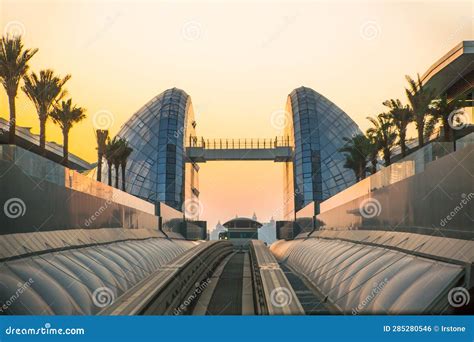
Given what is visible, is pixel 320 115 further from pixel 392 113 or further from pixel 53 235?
pixel 53 235

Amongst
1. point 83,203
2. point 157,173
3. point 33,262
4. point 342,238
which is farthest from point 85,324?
point 157,173

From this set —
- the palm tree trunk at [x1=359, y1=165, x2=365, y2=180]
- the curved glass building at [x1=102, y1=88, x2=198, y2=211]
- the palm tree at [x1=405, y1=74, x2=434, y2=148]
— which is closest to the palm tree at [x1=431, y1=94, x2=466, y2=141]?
the palm tree at [x1=405, y1=74, x2=434, y2=148]

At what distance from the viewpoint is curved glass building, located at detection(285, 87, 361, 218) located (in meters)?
114

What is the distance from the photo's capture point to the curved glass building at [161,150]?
11519cm

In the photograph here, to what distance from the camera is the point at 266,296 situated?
55.4 feet

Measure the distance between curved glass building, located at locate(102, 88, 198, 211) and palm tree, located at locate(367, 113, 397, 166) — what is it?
2162 inches

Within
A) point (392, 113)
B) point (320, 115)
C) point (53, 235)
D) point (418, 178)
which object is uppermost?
point (320, 115)

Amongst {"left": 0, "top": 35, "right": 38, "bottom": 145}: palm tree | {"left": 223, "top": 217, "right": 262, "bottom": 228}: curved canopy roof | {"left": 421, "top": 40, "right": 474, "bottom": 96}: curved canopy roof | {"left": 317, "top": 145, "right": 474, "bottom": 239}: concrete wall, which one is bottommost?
{"left": 317, "top": 145, "right": 474, "bottom": 239}: concrete wall

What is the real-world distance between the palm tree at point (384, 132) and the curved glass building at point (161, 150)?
54921 mm

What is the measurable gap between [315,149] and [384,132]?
57192 mm

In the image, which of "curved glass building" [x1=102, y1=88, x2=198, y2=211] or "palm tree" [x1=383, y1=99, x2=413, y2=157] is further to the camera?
"curved glass building" [x1=102, y1=88, x2=198, y2=211]

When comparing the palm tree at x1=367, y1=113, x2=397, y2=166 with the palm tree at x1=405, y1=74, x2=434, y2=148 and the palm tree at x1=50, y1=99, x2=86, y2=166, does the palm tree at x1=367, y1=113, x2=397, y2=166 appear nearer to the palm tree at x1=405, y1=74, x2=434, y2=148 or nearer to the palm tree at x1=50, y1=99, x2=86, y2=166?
the palm tree at x1=405, y1=74, x2=434, y2=148

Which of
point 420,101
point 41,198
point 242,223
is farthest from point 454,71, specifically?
point 242,223

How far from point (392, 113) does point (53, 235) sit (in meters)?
38.3
